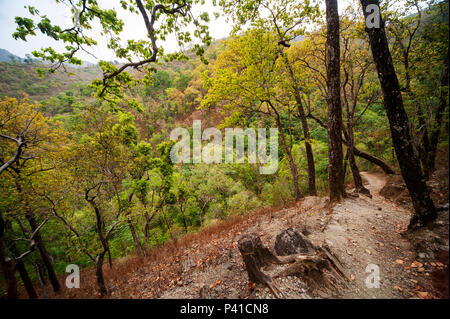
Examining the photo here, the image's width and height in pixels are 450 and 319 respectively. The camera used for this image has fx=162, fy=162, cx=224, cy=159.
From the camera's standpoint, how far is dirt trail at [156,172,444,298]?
9.21 feet

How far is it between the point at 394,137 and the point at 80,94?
318 feet

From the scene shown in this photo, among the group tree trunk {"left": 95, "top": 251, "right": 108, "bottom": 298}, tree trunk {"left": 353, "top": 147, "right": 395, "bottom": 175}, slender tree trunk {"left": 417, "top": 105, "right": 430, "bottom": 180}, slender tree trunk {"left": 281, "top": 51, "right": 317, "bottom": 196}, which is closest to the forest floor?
tree trunk {"left": 95, "top": 251, "right": 108, "bottom": 298}

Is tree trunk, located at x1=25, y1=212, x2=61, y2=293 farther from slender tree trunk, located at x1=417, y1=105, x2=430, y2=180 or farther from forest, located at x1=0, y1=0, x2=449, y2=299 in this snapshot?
slender tree trunk, located at x1=417, y1=105, x2=430, y2=180

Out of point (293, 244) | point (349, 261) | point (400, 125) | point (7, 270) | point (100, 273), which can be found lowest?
point (100, 273)

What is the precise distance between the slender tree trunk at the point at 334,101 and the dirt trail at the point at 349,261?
950 mm

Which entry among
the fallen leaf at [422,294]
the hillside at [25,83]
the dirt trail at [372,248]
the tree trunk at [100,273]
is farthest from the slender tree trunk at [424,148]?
the hillside at [25,83]

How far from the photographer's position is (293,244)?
3.87 metres

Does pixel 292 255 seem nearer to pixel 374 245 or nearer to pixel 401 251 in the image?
pixel 374 245

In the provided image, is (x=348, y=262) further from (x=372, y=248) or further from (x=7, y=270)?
(x=7, y=270)

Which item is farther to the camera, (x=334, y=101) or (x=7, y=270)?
(x=334, y=101)

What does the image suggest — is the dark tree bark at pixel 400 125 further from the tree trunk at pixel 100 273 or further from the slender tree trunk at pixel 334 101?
the tree trunk at pixel 100 273

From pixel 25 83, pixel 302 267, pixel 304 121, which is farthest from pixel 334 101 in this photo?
pixel 25 83

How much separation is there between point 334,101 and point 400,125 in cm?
237

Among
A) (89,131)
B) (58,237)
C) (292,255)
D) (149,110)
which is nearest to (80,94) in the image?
(149,110)
